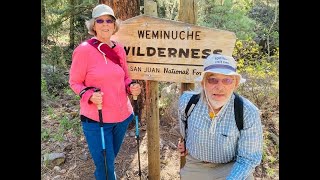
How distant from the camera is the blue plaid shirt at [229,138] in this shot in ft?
9.23

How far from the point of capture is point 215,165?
120 inches

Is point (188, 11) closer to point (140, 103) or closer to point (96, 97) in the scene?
point (96, 97)

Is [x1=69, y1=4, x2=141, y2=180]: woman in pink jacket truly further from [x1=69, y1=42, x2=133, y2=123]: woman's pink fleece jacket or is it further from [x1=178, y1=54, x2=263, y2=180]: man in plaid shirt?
[x1=178, y1=54, x2=263, y2=180]: man in plaid shirt

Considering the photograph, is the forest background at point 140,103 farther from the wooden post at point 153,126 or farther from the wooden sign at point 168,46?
the wooden post at point 153,126

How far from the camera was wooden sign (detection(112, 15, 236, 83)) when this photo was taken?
11.4 ft

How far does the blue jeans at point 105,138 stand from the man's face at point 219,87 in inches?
42.9

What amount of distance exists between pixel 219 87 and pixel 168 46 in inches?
38.5

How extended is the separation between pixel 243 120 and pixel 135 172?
2.46m

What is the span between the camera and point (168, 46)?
11.9ft

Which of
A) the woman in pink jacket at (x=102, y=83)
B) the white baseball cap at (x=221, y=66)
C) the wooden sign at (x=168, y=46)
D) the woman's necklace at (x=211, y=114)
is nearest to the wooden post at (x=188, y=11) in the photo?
the wooden sign at (x=168, y=46)

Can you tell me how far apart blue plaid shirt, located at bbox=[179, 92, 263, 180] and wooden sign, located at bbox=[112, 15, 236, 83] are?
67cm

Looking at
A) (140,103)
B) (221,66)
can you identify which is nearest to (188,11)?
(221,66)
